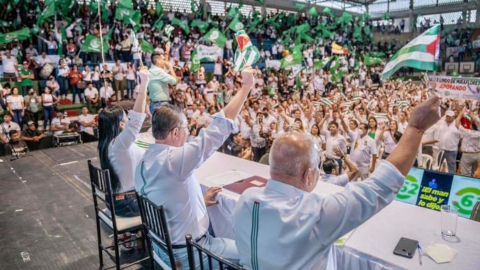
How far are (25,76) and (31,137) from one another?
2966mm

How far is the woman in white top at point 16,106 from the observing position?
30.5 feet

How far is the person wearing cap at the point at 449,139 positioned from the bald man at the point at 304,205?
6042 mm

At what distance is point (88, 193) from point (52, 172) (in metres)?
1.52

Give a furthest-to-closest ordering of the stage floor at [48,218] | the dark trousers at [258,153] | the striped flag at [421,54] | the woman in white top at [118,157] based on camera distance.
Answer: the dark trousers at [258,153], the stage floor at [48,218], the woman in white top at [118,157], the striped flag at [421,54]

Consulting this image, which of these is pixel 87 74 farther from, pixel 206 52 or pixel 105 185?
pixel 105 185

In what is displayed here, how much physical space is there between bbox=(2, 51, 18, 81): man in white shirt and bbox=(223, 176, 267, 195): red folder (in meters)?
10.2

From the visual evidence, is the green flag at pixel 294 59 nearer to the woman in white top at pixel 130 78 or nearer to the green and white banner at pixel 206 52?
the green and white banner at pixel 206 52

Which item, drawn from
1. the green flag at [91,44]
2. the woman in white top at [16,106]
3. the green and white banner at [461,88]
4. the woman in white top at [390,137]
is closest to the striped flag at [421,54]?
the woman in white top at [390,137]

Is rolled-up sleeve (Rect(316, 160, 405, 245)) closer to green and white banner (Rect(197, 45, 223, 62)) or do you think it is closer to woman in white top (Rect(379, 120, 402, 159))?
woman in white top (Rect(379, 120, 402, 159))

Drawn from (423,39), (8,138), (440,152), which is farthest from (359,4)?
(423,39)

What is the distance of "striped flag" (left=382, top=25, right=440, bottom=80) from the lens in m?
2.36

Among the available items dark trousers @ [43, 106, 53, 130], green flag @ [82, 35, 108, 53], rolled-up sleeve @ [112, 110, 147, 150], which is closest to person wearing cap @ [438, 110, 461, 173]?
rolled-up sleeve @ [112, 110, 147, 150]

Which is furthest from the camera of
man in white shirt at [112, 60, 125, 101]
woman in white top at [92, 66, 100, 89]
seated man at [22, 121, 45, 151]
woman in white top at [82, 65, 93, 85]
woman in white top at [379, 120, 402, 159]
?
man in white shirt at [112, 60, 125, 101]

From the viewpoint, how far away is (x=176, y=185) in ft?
6.89
